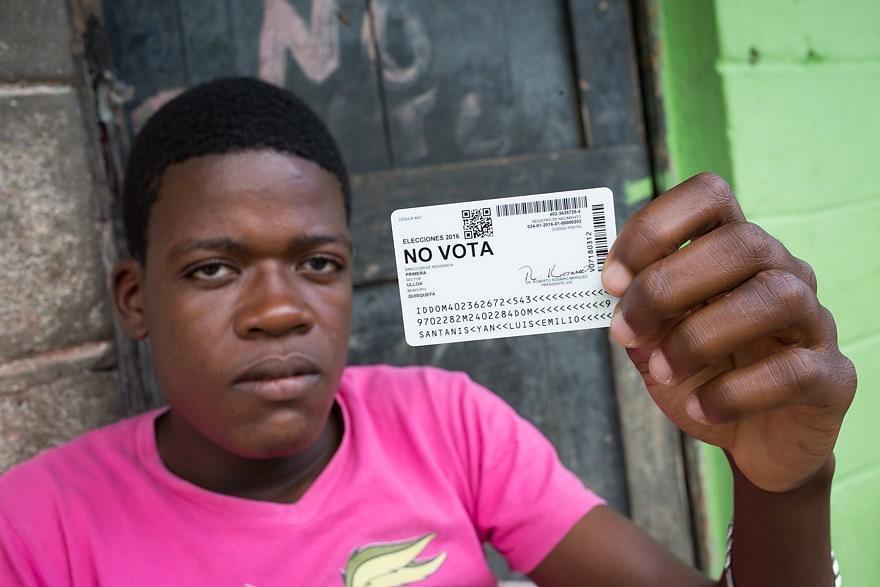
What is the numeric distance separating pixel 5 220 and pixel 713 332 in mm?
1262

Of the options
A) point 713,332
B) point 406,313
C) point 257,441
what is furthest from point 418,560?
point 713,332

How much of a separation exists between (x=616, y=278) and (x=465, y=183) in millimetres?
994

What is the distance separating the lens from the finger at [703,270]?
0.79 metres

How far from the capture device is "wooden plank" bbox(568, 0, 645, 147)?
185cm

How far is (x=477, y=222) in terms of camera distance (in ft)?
2.84

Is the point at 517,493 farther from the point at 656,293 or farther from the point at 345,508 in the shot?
the point at 656,293

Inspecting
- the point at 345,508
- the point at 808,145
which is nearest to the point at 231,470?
the point at 345,508

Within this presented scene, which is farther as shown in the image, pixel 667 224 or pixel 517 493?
pixel 517 493

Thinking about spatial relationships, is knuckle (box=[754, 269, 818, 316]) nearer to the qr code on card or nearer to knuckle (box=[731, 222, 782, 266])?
knuckle (box=[731, 222, 782, 266])

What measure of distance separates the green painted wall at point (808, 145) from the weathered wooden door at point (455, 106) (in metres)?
0.14

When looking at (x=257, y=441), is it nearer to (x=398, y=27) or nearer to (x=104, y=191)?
(x=104, y=191)

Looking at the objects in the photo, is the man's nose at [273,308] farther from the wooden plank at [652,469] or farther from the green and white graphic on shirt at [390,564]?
the wooden plank at [652,469]

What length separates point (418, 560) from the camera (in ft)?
3.77

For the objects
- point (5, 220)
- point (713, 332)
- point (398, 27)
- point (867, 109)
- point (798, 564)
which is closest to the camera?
point (713, 332)
